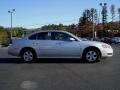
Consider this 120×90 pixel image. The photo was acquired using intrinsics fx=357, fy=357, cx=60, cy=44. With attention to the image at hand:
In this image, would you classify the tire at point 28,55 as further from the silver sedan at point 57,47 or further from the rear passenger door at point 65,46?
the rear passenger door at point 65,46

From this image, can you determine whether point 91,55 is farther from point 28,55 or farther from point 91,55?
point 28,55

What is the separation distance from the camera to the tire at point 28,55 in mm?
16500

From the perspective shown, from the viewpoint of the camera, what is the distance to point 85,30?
12031 centimetres

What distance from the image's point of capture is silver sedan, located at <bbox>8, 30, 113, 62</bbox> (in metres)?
16.1

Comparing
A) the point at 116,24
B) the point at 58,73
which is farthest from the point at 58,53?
the point at 116,24

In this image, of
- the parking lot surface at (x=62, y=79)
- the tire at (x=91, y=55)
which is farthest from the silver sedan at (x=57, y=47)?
the parking lot surface at (x=62, y=79)

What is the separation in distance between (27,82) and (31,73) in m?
2.13

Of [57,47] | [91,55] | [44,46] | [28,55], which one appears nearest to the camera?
[91,55]

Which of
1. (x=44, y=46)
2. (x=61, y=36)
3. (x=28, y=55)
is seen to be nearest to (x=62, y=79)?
(x=44, y=46)

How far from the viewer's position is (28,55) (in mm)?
16531

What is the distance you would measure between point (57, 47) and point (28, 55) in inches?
56.8

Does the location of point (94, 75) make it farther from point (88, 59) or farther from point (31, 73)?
point (88, 59)

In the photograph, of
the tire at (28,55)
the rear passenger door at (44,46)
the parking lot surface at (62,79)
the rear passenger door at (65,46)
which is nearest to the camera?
the parking lot surface at (62,79)

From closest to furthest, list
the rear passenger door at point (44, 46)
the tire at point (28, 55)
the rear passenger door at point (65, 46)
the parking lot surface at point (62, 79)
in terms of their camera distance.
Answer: the parking lot surface at point (62, 79), the rear passenger door at point (65, 46), the rear passenger door at point (44, 46), the tire at point (28, 55)
